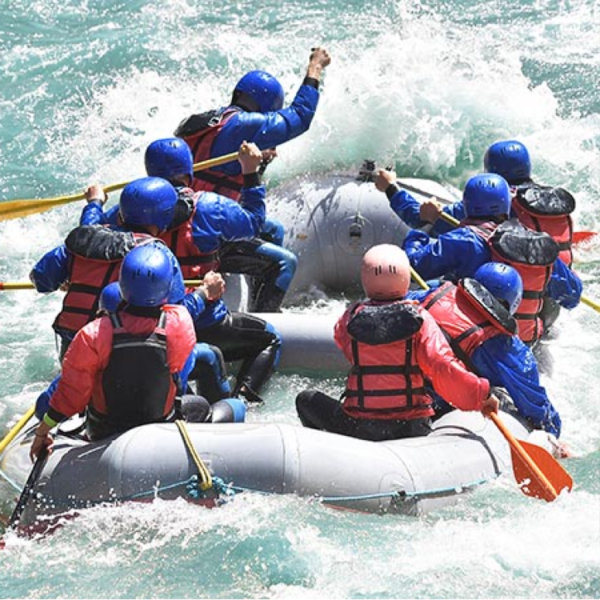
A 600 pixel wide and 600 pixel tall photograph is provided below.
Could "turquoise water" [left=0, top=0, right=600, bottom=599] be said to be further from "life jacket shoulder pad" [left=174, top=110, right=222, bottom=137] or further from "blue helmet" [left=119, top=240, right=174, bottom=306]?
"life jacket shoulder pad" [left=174, top=110, right=222, bottom=137]

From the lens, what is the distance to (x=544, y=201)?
25.5 ft

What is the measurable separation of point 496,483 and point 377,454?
708 millimetres

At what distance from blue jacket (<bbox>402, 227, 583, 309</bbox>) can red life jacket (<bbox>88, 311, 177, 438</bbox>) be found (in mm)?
2080

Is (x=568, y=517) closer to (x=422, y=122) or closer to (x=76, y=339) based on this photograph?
(x=76, y=339)

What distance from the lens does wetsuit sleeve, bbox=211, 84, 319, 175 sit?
8.02 meters

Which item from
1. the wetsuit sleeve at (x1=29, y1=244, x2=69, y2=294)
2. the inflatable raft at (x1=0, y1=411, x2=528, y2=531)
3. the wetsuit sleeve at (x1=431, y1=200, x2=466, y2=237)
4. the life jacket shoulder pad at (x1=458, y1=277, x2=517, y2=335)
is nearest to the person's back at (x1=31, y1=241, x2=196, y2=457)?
the inflatable raft at (x1=0, y1=411, x2=528, y2=531)

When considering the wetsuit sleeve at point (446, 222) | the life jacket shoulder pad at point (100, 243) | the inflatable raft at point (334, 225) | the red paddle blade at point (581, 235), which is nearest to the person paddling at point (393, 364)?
the life jacket shoulder pad at point (100, 243)

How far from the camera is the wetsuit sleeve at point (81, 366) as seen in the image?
18.2 ft

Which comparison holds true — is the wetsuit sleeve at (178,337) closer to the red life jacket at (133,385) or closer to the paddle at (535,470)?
the red life jacket at (133,385)

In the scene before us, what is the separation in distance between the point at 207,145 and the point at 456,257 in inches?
76.4

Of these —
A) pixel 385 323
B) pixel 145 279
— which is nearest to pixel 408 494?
pixel 385 323

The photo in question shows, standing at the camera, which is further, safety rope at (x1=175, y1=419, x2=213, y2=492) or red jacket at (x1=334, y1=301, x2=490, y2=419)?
red jacket at (x1=334, y1=301, x2=490, y2=419)

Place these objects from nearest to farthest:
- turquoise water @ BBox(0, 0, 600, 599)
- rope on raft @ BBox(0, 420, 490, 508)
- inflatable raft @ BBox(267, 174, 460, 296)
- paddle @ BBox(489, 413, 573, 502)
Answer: turquoise water @ BBox(0, 0, 600, 599), rope on raft @ BBox(0, 420, 490, 508), paddle @ BBox(489, 413, 573, 502), inflatable raft @ BBox(267, 174, 460, 296)

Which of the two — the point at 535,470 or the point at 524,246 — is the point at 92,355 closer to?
the point at 535,470
